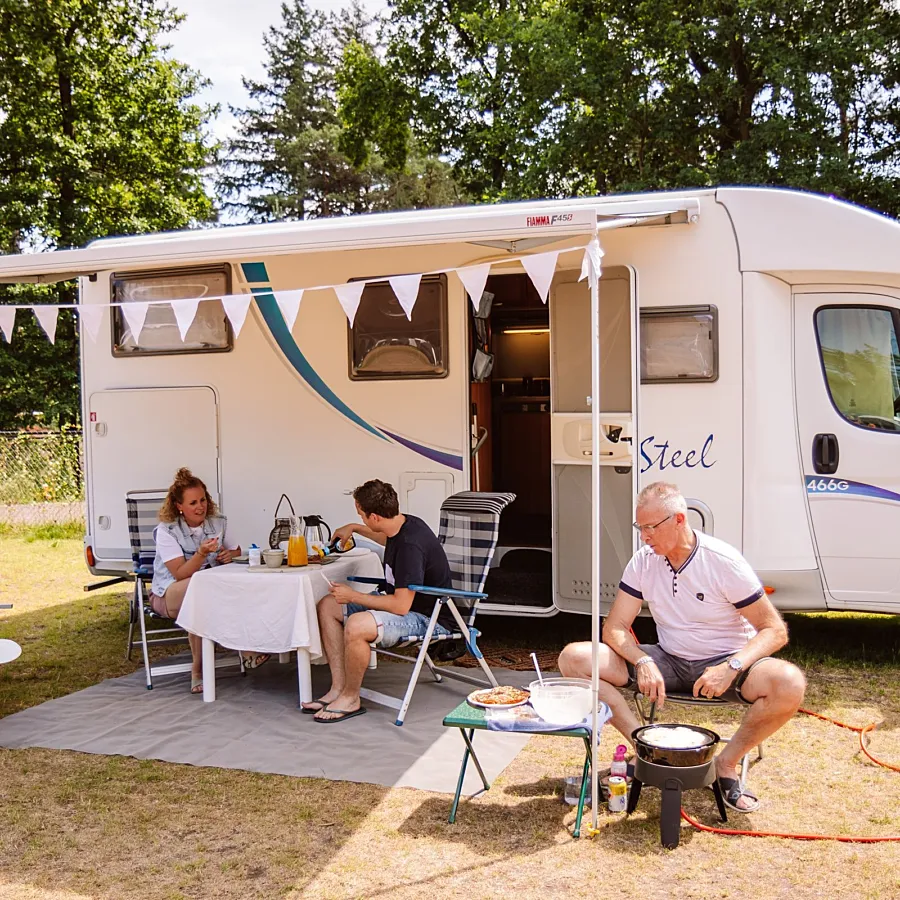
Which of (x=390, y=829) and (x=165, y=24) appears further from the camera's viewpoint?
(x=165, y=24)

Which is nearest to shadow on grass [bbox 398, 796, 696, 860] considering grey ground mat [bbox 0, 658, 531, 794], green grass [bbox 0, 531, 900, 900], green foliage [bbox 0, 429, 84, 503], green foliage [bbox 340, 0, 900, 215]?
green grass [bbox 0, 531, 900, 900]

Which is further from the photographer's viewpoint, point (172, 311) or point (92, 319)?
point (172, 311)

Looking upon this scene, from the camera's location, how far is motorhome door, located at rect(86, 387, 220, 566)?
6.01 meters

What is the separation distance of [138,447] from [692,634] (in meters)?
3.91

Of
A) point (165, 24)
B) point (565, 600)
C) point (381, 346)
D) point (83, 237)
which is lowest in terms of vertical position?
point (565, 600)

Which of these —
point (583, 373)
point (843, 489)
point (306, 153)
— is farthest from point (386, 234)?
point (306, 153)

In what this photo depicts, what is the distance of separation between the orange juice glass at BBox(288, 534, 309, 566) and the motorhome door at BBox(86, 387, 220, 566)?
136 centimetres

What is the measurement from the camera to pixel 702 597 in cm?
343

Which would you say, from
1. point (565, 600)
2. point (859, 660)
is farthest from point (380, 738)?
point (859, 660)

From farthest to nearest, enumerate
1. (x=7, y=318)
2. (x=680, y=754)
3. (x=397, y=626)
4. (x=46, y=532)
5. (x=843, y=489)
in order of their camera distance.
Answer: (x=46, y=532) < (x=843, y=489) < (x=7, y=318) < (x=397, y=626) < (x=680, y=754)

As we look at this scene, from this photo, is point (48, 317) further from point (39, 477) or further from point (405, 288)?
point (39, 477)

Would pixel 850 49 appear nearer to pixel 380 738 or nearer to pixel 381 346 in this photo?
pixel 381 346

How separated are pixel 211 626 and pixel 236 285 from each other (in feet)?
7.02

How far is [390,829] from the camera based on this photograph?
10.9 ft
